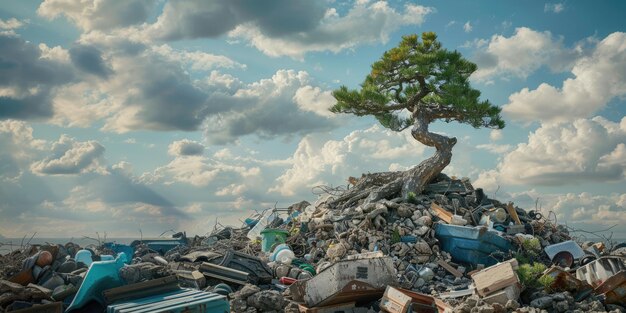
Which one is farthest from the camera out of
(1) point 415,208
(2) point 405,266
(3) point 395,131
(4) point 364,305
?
(3) point 395,131

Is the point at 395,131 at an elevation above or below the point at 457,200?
above

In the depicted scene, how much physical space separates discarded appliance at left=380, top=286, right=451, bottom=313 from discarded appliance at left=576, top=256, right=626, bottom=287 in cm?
358

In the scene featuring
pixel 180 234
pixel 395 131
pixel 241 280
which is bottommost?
pixel 241 280

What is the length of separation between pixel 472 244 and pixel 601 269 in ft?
8.48

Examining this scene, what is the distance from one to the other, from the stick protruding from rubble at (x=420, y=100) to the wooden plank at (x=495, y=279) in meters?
6.69

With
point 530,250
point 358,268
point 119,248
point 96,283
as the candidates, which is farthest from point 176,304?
point 530,250

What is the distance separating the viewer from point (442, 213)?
12984mm

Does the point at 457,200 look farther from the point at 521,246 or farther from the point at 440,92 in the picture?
the point at 440,92

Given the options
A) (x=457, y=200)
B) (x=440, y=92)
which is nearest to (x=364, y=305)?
(x=457, y=200)

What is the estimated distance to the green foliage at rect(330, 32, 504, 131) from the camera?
1658 cm

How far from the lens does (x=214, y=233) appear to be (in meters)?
16.7

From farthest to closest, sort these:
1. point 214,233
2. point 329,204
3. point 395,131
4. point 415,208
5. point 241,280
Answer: point 395,131 → point 214,233 → point 329,204 → point 415,208 → point 241,280

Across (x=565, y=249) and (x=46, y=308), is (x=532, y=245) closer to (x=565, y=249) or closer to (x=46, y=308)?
(x=565, y=249)

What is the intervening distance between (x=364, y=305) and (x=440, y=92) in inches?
396
